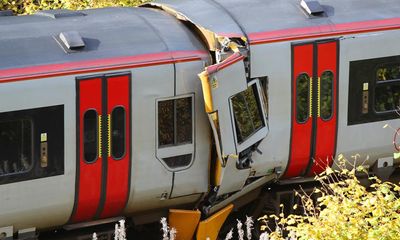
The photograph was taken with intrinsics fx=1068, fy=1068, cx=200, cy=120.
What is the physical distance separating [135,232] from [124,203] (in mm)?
1300

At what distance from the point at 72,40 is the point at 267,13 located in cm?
261

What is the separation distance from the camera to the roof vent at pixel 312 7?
12.9 meters

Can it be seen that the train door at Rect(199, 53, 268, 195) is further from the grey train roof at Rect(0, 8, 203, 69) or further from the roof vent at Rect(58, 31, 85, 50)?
the roof vent at Rect(58, 31, 85, 50)

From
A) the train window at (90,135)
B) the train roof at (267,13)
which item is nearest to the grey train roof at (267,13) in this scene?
the train roof at (267,13)

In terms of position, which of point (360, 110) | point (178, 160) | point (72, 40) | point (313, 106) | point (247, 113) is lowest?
point (178, 160)

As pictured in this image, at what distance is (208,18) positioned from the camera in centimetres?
1245

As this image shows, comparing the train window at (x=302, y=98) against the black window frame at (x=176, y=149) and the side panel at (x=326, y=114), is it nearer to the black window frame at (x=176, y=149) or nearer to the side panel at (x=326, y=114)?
the side panel at (x=326, y=114)

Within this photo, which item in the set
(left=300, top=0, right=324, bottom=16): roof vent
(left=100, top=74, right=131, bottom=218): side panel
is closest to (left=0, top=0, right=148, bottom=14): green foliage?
(left=300, top=0, right=324, bottom=16): roof vent

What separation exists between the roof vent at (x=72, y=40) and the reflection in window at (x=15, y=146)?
0.97 m

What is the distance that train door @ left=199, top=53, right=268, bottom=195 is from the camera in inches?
460

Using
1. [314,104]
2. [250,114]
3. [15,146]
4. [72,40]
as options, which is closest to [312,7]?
[314,104]

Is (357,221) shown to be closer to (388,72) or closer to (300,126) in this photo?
(300,126)

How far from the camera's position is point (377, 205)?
27.7ft

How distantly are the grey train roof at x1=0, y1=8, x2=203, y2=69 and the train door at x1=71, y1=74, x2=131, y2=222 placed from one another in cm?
37
